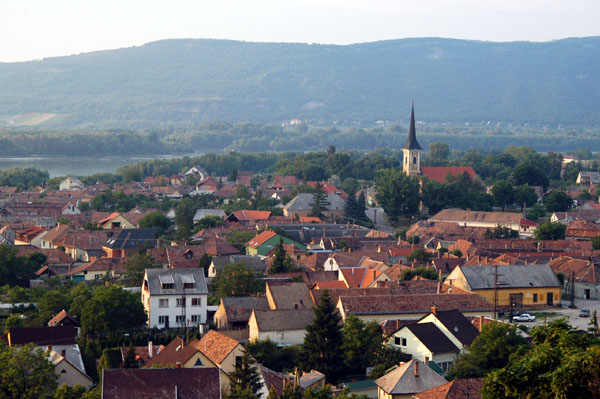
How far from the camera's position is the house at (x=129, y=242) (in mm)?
47344

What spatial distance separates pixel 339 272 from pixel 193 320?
661 centimetres

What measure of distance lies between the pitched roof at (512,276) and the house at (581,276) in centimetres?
106

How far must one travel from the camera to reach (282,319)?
93.2ft

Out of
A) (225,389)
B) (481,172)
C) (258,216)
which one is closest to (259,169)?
(481,172)

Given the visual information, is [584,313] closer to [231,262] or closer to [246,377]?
[231,262]

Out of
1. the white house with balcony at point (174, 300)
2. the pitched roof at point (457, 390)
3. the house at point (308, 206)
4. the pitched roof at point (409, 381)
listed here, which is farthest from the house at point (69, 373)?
the house at point (308, 206)

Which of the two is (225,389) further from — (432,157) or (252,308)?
(432,157)

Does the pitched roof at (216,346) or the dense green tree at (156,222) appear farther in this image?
the dense green tree at (156,222)

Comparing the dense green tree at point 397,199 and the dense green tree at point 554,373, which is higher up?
the dense green tree at point 554,373

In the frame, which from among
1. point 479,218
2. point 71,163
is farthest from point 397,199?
point 71,163

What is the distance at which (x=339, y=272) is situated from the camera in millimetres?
36125

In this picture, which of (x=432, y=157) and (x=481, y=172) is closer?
(x=481, y=172)

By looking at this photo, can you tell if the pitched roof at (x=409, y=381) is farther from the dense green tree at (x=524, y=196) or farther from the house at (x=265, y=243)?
the dense green tree at (x=524, y=196)

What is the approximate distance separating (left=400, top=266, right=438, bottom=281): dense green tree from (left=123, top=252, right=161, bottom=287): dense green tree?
10067mm
